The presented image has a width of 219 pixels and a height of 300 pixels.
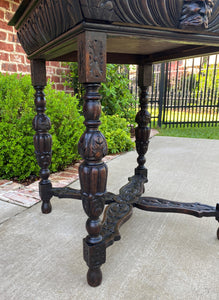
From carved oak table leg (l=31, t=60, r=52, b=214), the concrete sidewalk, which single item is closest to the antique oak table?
the concrete sidewalk

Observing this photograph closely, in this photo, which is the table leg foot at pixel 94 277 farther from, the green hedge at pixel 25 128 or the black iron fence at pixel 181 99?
the black iron fence at pixel 181 99

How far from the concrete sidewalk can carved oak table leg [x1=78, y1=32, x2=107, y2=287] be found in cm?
14

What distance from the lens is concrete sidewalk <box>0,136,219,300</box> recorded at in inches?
41.2

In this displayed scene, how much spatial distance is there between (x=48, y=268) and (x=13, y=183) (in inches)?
52.3

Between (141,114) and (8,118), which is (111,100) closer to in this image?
(8,118)

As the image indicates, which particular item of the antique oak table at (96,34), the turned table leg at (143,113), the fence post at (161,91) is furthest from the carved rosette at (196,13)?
the fence post at (161,91)

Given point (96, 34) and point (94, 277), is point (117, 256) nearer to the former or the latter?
point (94, 277)

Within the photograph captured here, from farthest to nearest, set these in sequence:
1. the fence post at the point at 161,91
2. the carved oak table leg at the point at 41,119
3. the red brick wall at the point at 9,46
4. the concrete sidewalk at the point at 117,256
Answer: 1. the fence post at the point at 161,91
2. the red brick wall at the point at 9,46
3. the carved oak table leg at the point at 41,119
4. the concrete sidewalk at the point at 117,256

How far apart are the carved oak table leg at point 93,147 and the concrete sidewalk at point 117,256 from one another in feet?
0.46

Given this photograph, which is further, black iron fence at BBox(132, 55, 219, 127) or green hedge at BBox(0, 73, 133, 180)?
black iron fence at BBox(132, 55, 219, 127)

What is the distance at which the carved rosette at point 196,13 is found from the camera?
82cm

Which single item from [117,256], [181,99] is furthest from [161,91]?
[117,256]

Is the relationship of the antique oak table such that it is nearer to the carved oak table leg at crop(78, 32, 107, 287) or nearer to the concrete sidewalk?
the carved oak table leg at crop(78, 32, 107, 287)

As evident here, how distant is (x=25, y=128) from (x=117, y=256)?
1596 mm
